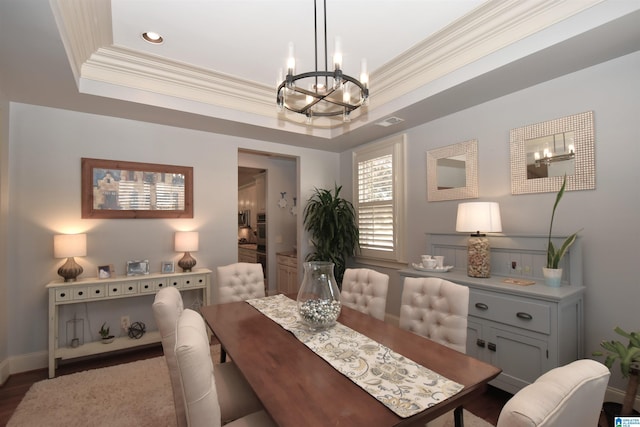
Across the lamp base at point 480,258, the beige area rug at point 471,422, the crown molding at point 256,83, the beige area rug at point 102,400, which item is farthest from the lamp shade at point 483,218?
the beige area rug at point 102,400

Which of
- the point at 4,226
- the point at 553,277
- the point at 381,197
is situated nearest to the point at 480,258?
the point at 553,277

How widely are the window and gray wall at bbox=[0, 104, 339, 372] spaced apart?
6.19 ft

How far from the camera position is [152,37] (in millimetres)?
2551

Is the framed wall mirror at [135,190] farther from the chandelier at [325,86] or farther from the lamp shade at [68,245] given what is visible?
the chandelier at [325,86]

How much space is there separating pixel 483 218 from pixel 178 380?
8.37 feet

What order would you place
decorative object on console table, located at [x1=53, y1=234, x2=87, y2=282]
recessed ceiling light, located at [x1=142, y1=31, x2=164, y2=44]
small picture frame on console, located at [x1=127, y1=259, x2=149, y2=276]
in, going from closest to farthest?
recessed ceiling light, located at [x1=142, y1=31, x2=164, y2=44]
decorative object on console table, located at [x1=53, y1=234, x2=87, y2=282]
small picture frame on console, located at [x1=127, y1=259, x2=149, y2=276]

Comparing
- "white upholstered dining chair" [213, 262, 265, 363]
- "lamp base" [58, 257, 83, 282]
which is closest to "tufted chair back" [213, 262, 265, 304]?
"white upholstered dining chair" [213, 262, 265, 363]

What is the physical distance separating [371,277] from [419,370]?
45.4 inches

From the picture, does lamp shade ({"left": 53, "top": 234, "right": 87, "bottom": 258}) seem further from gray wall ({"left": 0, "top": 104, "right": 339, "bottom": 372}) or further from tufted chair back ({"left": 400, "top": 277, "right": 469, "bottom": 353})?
tufted chair back ({"left": 400, "top": 277, "right": 469, "bottom": 353})

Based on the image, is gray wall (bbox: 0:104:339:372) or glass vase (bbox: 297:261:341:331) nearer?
glass vase (bbox: 297:261:341:331)

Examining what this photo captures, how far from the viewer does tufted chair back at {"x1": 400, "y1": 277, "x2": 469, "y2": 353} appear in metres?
1.82

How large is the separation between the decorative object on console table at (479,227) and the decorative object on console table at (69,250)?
3.62 metres

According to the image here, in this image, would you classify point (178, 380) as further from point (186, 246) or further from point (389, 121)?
point (389, 121)

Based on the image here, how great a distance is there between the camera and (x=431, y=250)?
3.46 metres
